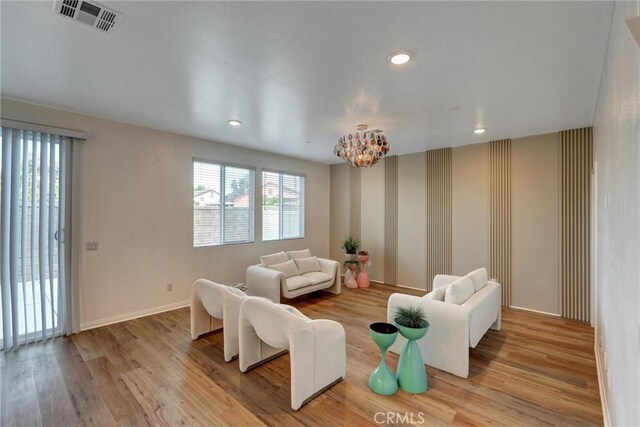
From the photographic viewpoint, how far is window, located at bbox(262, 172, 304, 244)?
5.77m

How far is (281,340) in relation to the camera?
7.54ft

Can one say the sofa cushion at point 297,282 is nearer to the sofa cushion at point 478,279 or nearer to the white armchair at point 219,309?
the white armchair at point 219,309

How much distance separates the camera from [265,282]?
14.4 ft

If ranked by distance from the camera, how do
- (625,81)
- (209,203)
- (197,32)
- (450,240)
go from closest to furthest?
(625,81) < (197,32) < (209,203) < (450,240)

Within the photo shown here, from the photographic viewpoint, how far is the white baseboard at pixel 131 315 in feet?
11.9

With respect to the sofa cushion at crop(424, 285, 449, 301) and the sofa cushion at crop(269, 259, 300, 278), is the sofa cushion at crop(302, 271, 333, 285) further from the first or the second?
the sofa cushion at crop(424, 285, 449, 301)

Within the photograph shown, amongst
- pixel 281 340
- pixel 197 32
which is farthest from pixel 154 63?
pixel 281 340

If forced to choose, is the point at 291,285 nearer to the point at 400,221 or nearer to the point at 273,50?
the point at 400,221

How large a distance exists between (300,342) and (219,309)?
1247 millimetres

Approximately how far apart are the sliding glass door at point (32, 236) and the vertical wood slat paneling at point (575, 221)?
21.8ft

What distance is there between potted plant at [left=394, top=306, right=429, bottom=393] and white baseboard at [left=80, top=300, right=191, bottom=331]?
11.5 ft

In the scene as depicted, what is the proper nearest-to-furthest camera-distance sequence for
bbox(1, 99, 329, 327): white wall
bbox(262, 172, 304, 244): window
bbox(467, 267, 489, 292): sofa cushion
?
bbox(467, 267, 489, 292): sofa cushion → bbox(1, 99, 329, 327): white wall → bbox(262, 172, 304, 244): window

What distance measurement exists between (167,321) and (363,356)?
270cm

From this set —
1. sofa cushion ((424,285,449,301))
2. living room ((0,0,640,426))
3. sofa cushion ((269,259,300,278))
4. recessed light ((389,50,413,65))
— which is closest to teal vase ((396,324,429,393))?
living room ((0,0,640,426))
